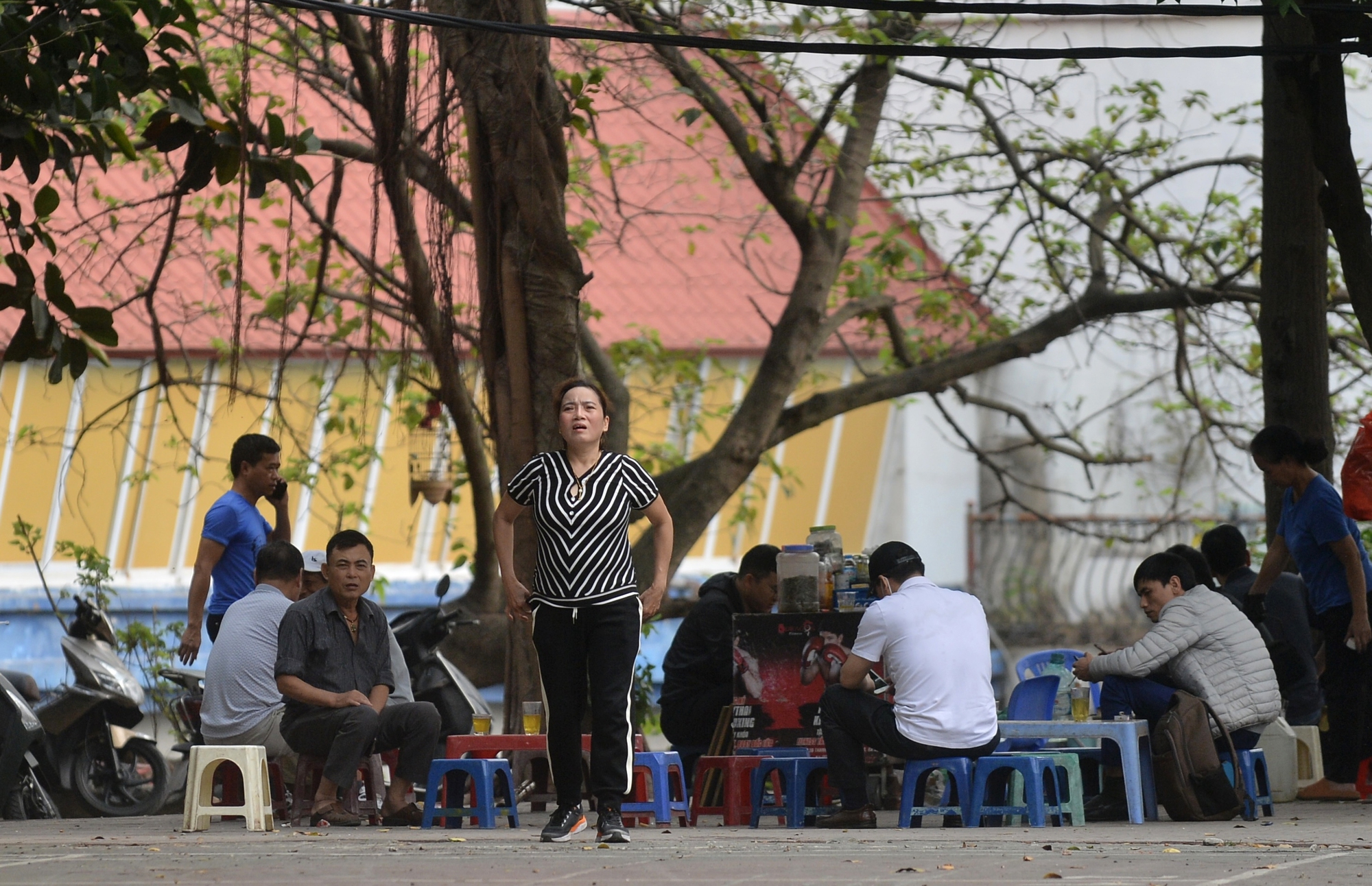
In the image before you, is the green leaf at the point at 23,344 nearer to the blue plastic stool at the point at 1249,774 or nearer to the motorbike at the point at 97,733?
the motorbike at the point at 97,733

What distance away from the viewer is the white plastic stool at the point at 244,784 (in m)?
6.93

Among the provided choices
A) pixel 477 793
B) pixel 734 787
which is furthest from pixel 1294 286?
pixel 477 793

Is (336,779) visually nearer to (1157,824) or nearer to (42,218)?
(42,218)

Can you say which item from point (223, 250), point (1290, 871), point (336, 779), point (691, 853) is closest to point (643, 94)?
point (223, 250)

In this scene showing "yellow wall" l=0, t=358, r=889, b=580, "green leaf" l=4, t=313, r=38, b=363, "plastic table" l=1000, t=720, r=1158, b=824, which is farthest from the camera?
"yellow wall" l=0, t=358, r=889, b=580

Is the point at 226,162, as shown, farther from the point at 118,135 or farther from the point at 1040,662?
the point at 1040,662

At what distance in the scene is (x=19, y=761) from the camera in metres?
8.39

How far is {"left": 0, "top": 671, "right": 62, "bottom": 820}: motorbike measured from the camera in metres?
8.38

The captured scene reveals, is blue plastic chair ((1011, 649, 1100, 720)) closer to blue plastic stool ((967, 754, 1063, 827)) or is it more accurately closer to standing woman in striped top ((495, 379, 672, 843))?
blue plastic stool ((967, 754, 1063, 827))

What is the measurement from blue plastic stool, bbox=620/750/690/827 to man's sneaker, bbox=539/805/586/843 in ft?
2.84

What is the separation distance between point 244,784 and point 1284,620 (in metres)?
5.01

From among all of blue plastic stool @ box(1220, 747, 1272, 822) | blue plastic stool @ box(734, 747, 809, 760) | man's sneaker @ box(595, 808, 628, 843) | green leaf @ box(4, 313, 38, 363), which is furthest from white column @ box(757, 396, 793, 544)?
man's sneaker @ box(595, 808, 628, 843)

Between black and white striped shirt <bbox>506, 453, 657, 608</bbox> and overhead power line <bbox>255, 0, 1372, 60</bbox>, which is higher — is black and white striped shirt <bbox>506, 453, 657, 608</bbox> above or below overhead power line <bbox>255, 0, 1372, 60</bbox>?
below

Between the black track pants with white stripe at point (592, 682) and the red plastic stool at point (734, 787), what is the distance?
47.9 inches
